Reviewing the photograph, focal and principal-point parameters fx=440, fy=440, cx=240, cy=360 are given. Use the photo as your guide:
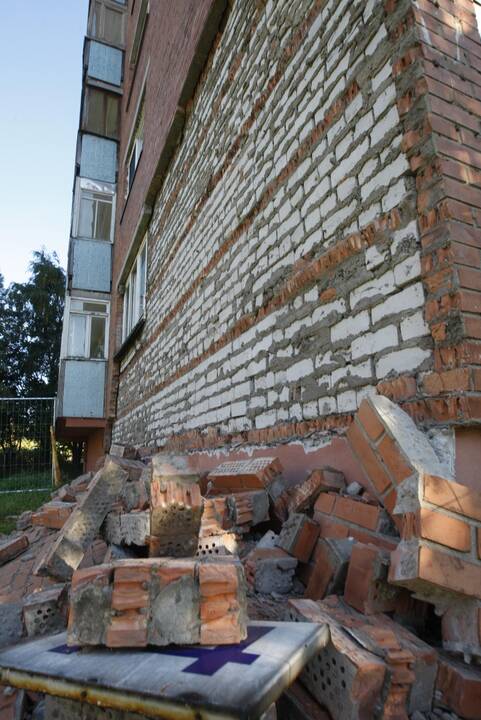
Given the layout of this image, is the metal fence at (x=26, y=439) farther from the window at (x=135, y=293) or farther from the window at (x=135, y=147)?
the window at (x=135, y=147)

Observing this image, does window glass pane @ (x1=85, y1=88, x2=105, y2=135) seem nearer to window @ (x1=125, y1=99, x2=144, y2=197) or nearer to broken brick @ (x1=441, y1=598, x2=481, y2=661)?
window @ (x1=125, y1=99, x2=144, y2=197)

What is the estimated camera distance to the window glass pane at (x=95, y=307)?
11883 mm

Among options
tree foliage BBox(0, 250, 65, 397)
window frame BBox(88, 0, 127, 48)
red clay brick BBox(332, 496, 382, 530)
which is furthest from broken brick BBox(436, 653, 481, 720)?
tree foliage BBox(0, 250, 65, 397)

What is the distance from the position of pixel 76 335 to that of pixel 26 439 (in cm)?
327

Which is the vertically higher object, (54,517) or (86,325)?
(86,325)

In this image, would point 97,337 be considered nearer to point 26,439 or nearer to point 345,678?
point 26,439

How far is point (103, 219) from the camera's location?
41.6ft

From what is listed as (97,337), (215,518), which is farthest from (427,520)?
(97,337)

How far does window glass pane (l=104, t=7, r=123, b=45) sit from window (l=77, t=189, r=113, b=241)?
5390 mm

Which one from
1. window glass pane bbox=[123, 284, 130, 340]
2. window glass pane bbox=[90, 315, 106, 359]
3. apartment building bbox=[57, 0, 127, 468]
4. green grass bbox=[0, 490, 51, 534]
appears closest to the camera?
green grass bbox=[0, 490, 51, 534]

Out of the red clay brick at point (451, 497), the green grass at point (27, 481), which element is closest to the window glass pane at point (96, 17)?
the green grass at point (27, 481)

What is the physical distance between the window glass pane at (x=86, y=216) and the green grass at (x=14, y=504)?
22.7ft

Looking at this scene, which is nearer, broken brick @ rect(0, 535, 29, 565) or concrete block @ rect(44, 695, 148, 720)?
concrete block @ rect(44, 695, 148, 720)

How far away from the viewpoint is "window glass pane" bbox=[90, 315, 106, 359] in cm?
1158
